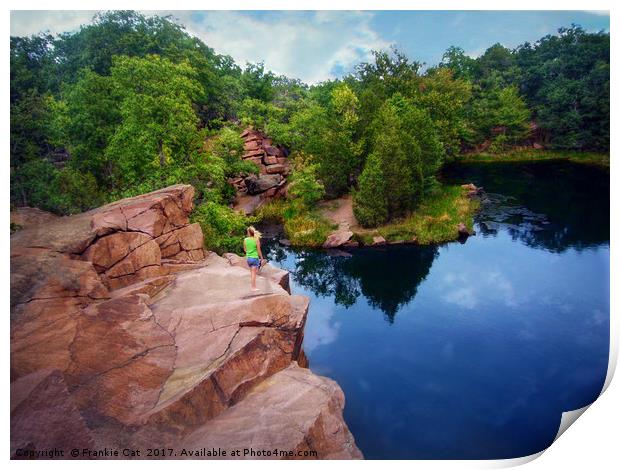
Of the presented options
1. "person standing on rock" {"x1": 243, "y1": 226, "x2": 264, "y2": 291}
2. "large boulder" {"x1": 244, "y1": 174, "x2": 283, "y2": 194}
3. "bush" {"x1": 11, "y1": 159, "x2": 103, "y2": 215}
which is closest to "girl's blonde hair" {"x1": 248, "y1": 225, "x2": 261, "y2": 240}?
"person standing on rock" {"x1": 243, "y1": 226, "x2": 264, "y2": 291}

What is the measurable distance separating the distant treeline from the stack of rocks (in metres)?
0.99

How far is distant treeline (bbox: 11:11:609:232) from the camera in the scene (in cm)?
752

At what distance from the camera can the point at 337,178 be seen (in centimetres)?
2328

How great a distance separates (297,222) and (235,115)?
11713 millimetres

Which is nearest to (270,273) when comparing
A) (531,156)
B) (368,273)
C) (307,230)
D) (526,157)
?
(368,273)

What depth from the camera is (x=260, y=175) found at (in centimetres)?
2433

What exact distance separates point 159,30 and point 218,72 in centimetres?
474

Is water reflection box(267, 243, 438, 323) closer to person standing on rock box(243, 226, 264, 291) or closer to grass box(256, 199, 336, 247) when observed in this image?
grass box(256, 199, 336, 247)

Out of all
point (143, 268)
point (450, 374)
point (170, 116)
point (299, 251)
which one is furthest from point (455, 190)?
point (143, 268)

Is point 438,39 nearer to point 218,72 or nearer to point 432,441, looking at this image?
point 432,441

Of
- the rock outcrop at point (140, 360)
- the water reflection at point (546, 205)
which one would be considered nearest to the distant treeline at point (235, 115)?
the rock outcrop at point (140, 360)

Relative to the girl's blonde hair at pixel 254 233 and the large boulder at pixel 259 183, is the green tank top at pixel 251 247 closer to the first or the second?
the girl's blonde hair at pixel 254 233

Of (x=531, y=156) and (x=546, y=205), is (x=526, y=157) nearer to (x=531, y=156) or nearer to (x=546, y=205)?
(x=531, y=156)
